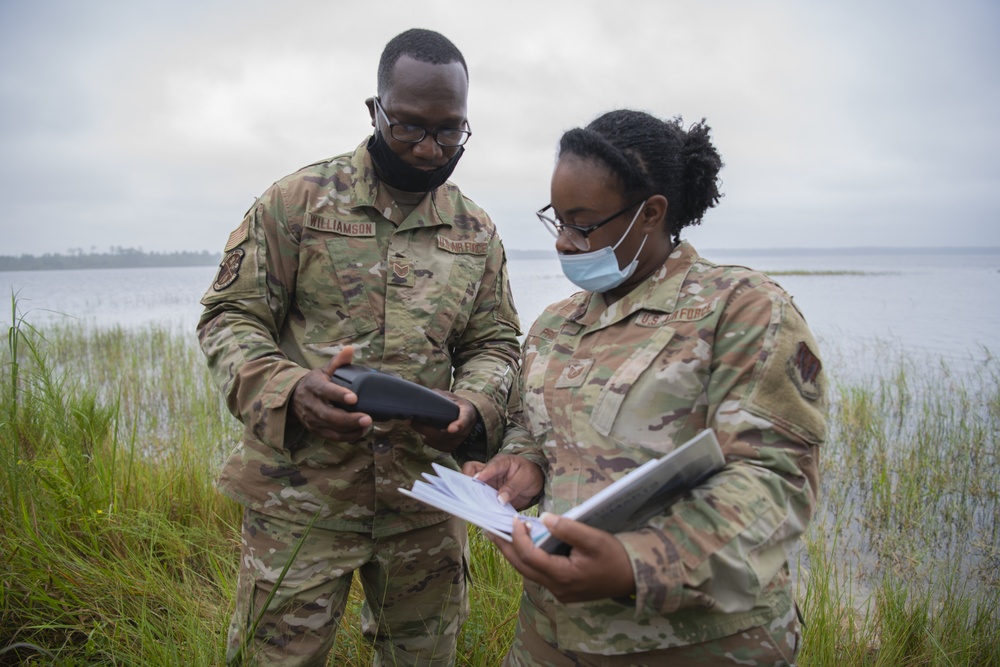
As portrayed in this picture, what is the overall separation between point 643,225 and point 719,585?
89 cm

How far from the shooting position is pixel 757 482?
1343 millimetres

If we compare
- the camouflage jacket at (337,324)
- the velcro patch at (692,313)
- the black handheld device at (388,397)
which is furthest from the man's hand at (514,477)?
the velcro patch at (692,313)

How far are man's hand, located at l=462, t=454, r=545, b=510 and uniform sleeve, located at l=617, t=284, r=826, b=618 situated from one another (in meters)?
0.49

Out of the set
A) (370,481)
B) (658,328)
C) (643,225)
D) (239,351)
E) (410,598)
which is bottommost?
(410,598)

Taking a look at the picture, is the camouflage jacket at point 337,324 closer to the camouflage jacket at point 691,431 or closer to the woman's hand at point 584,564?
the camouflage jacket at point 691,431

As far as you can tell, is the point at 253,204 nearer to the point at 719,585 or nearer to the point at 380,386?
the point at 380,386

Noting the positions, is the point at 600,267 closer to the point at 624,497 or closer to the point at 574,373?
the point at 574,373

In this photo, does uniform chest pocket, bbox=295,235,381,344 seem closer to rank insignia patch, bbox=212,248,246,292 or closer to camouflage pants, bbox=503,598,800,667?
rank insignia patch, bbox=212,248,246,292

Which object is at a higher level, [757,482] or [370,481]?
[757,482]

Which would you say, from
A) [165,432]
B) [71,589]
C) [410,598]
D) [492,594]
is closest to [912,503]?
[492,594]

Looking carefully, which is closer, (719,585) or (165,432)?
(719,585)

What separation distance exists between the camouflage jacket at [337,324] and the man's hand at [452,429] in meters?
0.07

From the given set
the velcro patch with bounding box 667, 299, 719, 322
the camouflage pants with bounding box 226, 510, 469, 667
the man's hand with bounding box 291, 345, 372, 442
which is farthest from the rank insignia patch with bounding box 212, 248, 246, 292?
the velcro patch with bounding box 667, 299, 719, 322

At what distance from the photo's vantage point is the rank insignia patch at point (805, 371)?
1.42 meters
